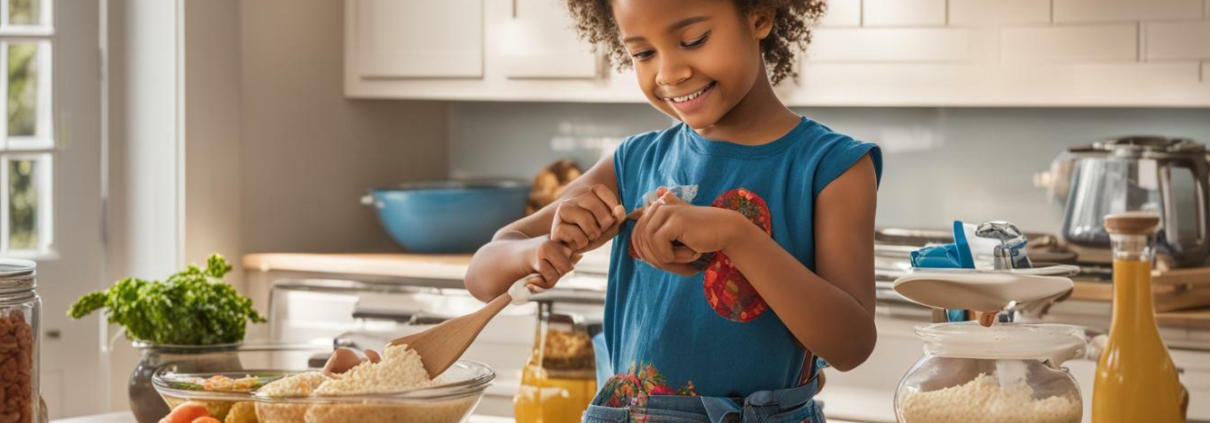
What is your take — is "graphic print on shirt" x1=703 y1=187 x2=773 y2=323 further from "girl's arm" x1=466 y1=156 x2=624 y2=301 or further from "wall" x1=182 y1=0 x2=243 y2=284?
"wall" x1=182 y1=0 x2=243 y2=284

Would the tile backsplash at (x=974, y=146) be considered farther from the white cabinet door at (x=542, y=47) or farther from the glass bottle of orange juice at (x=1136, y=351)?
the glass bottle of orange juice at (x=1136, y=351)

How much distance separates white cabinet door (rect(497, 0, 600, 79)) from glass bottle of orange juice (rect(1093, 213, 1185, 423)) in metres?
2.16

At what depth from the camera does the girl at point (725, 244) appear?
3.61ft

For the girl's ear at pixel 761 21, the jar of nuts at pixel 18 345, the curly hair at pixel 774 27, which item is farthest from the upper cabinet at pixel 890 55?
the jar of nuts at pixel 18 345

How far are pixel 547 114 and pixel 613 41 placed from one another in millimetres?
2278

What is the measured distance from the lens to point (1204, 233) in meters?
2.63

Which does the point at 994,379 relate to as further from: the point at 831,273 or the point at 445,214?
the point at 445,214

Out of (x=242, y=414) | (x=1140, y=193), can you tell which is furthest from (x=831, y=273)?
(x=1140, y=193)

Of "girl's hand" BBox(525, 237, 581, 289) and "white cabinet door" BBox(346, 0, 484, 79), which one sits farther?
"white cabinet door" BBox(346, 0, 484, 79)

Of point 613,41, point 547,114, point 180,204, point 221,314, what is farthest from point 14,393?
point 547,114

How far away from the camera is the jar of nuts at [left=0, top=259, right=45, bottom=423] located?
3.58 feet

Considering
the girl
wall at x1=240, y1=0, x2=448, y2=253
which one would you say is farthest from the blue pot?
the girl

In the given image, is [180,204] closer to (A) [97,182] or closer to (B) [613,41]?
(A) [97,182]

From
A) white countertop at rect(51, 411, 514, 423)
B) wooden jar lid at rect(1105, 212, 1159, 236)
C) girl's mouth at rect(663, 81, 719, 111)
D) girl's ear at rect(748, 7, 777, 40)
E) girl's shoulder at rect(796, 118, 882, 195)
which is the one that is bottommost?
white countertop at rect(51, 411, 514, 423)
